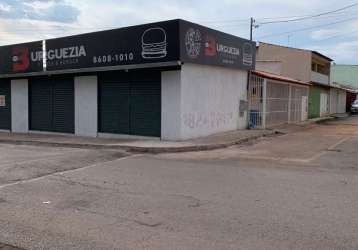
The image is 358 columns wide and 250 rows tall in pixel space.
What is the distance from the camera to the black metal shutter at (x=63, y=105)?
71.4 ft

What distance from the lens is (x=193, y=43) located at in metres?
18.0

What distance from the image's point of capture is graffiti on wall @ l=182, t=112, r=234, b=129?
1831 centimetres

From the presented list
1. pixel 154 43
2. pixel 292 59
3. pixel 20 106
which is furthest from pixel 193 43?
pixel 292 59

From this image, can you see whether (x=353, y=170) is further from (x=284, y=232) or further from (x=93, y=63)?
(x=93, y=63)

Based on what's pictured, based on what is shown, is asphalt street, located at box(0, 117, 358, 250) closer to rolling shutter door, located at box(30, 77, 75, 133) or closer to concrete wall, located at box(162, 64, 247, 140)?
concrete wall, located at box(162, 64, 247, 140)

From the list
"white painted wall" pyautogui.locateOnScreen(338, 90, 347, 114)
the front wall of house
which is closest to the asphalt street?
the front wall of house

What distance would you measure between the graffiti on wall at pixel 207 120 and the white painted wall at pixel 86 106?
15.5 ft

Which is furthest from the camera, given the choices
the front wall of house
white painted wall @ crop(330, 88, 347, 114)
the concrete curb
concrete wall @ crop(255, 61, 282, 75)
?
white painted wall @ crop(330, 88, 347, 114)

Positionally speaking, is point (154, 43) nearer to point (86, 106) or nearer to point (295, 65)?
point (86, 106)

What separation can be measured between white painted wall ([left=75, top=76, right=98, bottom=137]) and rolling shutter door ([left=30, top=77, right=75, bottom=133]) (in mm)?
447

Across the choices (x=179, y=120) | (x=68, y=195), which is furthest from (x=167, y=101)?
(x=68, y=195)

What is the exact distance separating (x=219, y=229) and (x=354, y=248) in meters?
1.76

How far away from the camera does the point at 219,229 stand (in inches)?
249

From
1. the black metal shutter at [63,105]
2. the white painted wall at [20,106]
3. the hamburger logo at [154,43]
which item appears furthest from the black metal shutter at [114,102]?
the white painted wall at [20,106]
